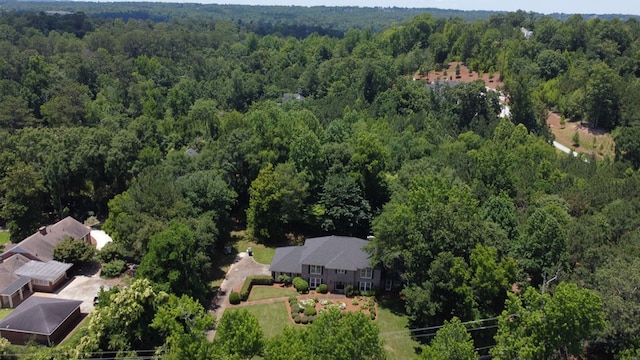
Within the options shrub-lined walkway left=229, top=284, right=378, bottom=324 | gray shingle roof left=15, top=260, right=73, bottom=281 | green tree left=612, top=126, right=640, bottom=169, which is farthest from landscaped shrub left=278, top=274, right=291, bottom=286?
green tree left=612, top=126, right=640, bottom=169

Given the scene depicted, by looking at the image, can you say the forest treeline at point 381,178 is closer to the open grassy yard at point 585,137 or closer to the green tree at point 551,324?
the green tree at point 551,324

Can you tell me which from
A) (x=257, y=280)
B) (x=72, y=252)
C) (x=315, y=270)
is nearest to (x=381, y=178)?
(x=315, y=270)

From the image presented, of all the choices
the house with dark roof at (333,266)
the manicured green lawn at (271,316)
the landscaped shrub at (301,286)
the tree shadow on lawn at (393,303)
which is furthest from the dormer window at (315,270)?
the tree shadow on lawn at (393,303)

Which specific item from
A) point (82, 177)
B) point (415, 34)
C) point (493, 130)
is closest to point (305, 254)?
point (82, 177)

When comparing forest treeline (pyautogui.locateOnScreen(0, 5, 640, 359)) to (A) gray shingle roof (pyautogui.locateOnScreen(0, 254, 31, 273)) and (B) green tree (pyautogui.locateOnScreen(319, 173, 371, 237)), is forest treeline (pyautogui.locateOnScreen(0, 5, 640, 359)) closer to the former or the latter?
(B) green tree (pyautogui.locateOnScreen(319, 173, 371, 237))

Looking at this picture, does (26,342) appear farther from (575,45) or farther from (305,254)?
(575,45)

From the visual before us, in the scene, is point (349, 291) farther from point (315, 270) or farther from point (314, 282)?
point (315, 270)
